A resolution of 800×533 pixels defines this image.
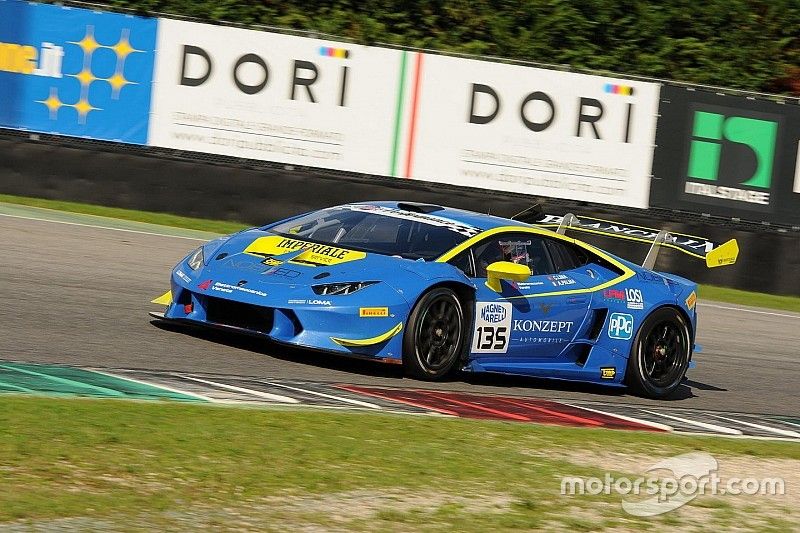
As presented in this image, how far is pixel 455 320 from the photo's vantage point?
8711 millimetres

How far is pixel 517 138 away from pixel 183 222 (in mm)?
4176

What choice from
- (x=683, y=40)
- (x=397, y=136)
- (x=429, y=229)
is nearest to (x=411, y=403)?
(x=429, y=229)

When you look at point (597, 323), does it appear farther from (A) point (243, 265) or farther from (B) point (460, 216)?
(A) point (243, 265)

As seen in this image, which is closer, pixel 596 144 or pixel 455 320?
pixel 455 320

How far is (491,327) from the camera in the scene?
891 centimetres

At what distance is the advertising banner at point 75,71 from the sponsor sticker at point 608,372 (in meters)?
8.30

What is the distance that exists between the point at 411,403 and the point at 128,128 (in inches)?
382

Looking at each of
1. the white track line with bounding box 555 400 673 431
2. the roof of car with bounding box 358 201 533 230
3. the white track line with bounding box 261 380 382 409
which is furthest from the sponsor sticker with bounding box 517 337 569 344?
the white track line with bounding box 261 380 382 409

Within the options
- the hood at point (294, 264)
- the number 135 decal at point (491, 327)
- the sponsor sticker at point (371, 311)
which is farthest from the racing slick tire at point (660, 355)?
the sponsor sticker at point (371, 311)

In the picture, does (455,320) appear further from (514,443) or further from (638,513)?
(638,513)

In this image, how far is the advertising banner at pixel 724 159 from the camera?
1652cm

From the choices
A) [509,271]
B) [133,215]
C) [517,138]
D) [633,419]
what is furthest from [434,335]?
[517,138]

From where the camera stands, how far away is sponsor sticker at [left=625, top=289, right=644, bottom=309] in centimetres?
982

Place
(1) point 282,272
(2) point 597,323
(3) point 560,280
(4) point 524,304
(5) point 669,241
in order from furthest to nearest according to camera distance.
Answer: (5) point 669,241, (2) point 597,323, (3) point 560,280, (4) point 524,304, (1) point 282,272
